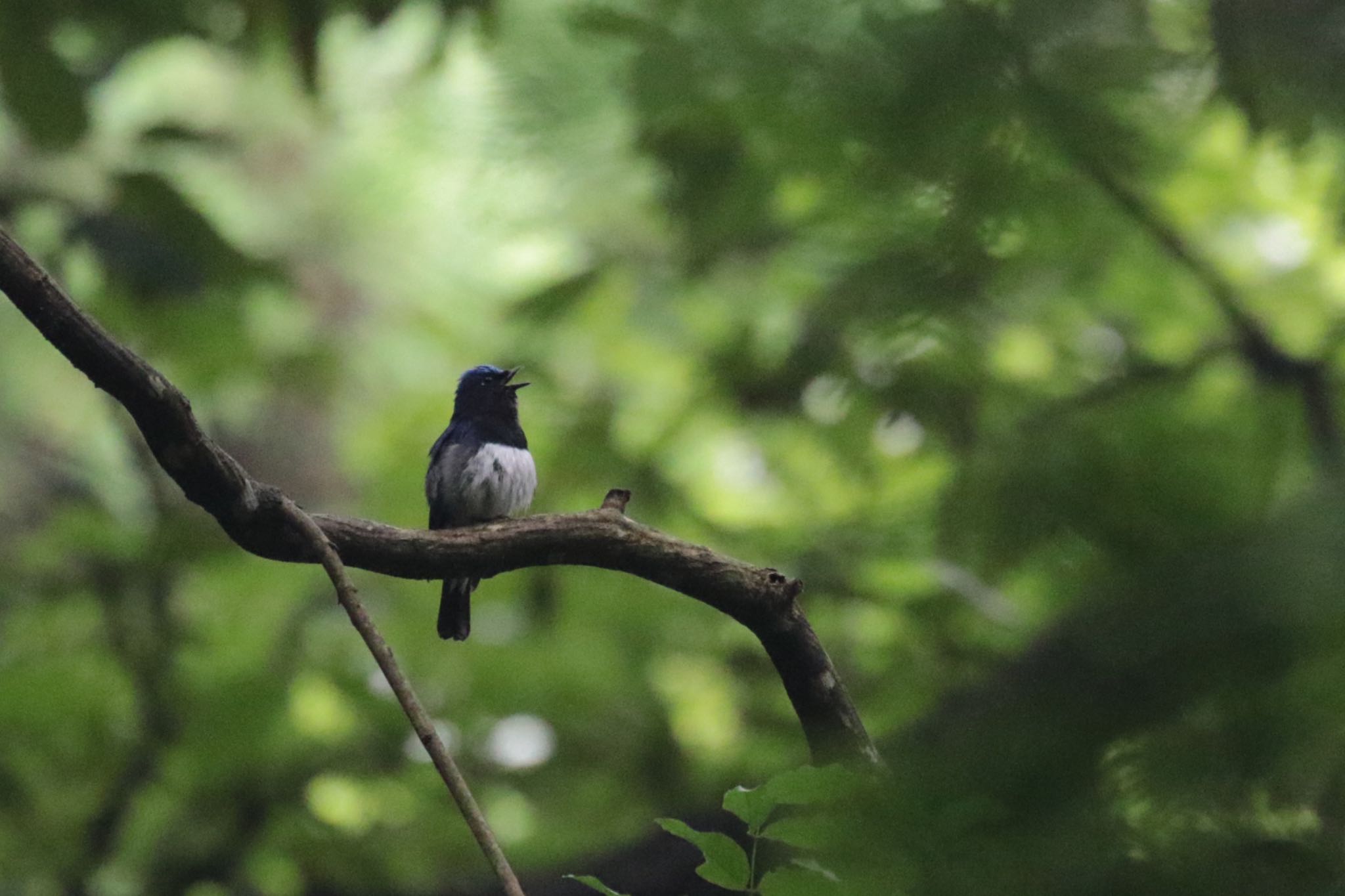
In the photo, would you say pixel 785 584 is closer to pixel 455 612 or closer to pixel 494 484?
pixel 455 612

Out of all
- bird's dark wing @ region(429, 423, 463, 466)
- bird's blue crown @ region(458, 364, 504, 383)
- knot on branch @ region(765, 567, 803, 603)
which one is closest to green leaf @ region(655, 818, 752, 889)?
knot on branch @ region(765, 567, 803, 603)

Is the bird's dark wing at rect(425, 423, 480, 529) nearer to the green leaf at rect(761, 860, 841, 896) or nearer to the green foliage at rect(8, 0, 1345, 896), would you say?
the green foliage at rect(8, 0, 1345, 896)

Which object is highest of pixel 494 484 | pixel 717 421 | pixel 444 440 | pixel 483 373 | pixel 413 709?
pixel 717 421

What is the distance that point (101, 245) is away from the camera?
13.5 ft

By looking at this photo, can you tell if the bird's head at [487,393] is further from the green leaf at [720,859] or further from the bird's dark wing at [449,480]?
the green leaf at [720,859]

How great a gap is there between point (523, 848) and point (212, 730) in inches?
61.3

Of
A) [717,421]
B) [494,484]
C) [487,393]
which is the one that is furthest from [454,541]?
[717,421]

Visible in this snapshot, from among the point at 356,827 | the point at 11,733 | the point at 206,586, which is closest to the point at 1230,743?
the point at 11,733

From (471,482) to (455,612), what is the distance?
1.63 feet

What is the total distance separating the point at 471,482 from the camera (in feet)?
15.7

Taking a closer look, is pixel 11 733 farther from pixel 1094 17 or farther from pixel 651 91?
pixel 1094 17

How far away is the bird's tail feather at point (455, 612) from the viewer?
4.54 m

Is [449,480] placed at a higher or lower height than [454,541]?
higher

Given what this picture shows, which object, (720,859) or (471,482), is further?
(471,482)
